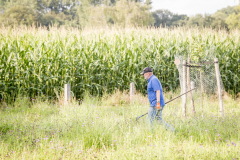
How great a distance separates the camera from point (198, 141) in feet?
14.8

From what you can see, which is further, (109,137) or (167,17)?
(167,17)

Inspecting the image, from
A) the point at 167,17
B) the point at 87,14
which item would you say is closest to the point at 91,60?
the point at 87,14

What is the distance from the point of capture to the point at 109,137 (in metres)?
4.53

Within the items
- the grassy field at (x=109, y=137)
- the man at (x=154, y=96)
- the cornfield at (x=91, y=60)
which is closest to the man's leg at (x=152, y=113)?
the man at (x=154, y=96)

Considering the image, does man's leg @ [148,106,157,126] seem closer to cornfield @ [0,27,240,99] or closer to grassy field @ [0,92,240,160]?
grassy field @ [0,92,240,160]

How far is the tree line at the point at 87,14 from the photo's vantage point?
115ft

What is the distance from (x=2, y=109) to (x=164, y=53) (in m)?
7.10

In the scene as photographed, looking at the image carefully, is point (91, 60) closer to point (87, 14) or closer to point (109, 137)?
point (109, 137)

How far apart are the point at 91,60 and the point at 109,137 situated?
17.0 feet

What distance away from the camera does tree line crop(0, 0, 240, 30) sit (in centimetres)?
3516

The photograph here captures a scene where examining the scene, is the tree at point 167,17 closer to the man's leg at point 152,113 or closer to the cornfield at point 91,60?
the cornfield at point 91,60

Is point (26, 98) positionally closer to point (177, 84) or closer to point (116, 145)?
point (116, 145)

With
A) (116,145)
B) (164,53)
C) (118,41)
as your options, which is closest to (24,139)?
(116,145)

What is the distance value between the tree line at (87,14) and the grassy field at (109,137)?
2636 centimetres
